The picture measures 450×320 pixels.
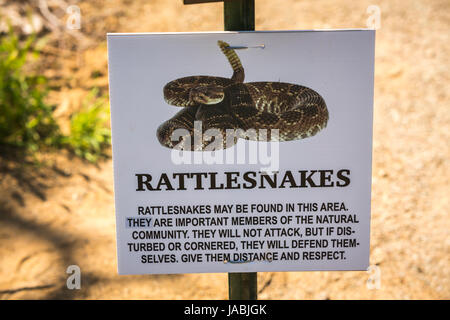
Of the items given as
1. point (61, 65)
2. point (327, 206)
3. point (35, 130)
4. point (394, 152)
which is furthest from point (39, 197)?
point (394, 152)

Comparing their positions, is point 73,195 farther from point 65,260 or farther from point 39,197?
point 65,260

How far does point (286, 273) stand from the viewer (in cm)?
262

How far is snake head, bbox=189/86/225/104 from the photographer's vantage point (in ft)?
4.33

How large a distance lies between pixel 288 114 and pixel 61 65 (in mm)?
3885

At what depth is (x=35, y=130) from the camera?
366cm

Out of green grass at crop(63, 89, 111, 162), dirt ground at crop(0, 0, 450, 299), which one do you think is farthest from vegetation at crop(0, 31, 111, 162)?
dirt ground at crop(0, 0, 450, 299)

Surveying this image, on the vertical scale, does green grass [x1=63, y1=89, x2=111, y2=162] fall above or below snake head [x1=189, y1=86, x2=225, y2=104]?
below

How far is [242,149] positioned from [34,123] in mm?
2785

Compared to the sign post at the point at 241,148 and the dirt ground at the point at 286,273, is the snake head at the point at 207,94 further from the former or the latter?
the dirt ground at the point at 286,273

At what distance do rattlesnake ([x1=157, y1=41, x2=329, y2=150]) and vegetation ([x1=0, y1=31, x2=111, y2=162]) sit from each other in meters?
2.47

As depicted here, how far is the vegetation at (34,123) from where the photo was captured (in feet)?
11.7

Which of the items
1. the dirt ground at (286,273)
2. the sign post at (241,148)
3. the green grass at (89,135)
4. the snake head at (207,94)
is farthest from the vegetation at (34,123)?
the snake head at (207,94)

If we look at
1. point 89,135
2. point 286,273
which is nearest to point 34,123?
point 89,135

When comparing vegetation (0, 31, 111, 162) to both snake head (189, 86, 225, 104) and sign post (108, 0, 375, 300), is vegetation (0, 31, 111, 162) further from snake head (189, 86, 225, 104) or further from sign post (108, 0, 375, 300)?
snake head (189, 86, 225, 104)
